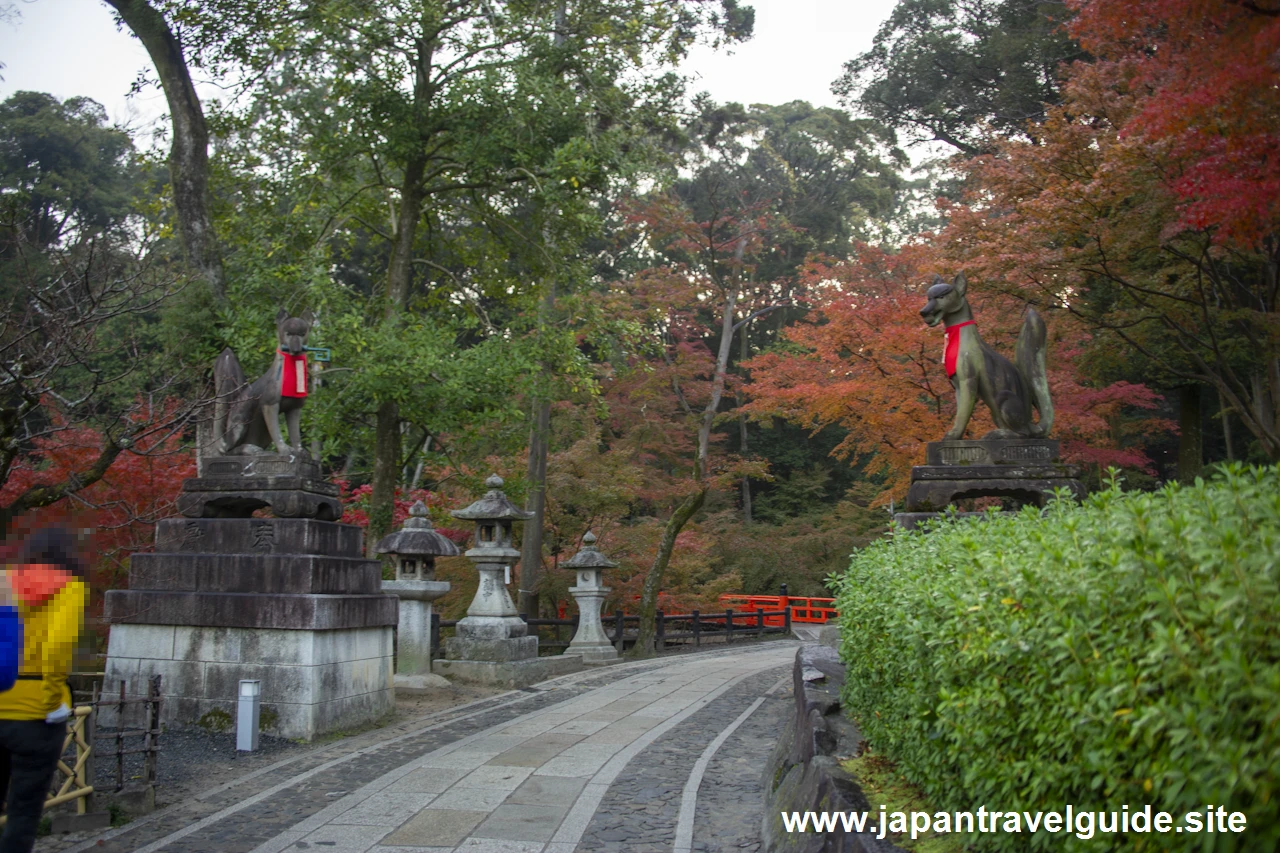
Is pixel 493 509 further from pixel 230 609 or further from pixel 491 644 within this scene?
pixel 230 609

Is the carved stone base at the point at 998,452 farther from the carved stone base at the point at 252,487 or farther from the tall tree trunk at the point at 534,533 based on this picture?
the tall tree trunk at the point at 534,533

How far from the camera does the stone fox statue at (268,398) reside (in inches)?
357

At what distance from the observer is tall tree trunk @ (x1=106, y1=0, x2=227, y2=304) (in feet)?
40.4

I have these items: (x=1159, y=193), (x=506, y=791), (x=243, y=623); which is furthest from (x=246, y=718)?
(x=1159, y=193)

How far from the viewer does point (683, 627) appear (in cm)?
2231

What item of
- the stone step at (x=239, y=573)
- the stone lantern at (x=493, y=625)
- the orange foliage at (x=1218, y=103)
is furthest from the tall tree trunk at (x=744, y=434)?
the stone step at (x=239, y=573)

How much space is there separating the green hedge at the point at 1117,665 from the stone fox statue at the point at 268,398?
282 inches

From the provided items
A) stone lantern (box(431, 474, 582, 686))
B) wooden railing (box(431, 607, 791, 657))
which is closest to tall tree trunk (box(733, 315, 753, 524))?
wooden railing (box(431, 607, 791, 657))

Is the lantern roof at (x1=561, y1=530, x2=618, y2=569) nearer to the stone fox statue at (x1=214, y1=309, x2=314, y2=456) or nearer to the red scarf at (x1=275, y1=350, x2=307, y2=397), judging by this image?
the stone fox statue at (x1=214, y1=309, x2=314, y2=456)

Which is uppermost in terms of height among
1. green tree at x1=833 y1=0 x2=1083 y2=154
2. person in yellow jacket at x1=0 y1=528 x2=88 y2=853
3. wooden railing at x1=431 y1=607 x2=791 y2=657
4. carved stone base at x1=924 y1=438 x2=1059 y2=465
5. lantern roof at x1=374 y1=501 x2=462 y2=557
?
green tree at x1=833 y1=0 x2=1083 y2=154

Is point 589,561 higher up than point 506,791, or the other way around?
point 589,561

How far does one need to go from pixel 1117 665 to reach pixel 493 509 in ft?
40.1

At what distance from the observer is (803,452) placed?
1309 inches

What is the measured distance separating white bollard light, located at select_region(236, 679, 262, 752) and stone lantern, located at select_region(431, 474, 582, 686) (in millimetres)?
4952
